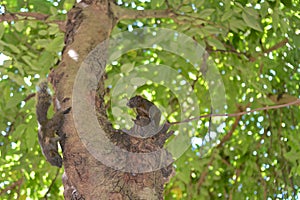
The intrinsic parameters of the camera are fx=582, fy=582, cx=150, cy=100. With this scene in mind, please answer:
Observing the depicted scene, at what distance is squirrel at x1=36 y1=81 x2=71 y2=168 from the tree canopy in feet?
1.00

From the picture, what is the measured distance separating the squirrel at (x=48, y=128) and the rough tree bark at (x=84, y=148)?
19 millimetres

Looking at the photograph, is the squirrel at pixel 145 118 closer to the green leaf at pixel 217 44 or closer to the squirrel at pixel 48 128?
the squirrel at pixel 48 128

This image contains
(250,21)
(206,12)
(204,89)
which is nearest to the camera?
(250,21)

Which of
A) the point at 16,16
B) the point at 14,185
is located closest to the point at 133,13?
the point at 16,16

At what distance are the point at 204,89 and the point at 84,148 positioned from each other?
3.48 feet

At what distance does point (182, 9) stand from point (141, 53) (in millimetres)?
583

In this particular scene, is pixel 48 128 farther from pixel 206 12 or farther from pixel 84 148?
pixel 206 12

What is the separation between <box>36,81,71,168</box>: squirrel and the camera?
108 centimetres

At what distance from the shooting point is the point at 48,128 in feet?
3.56

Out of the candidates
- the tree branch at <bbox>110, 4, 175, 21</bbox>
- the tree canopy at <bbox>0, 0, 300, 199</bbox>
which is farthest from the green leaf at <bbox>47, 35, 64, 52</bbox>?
the tree branch at <bbox>110, 4, 175, 21</bbox>

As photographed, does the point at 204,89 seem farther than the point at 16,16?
Yes

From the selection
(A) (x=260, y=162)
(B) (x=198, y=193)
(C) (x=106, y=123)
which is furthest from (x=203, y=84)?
(C) (x=106, y=123)

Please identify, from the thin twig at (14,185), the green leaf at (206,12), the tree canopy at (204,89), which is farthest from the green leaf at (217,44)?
the thin twig at (14,185)

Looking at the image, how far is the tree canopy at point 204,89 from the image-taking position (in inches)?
63.5
